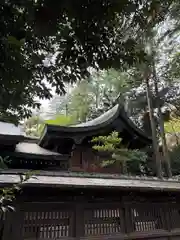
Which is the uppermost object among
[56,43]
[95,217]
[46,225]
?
[56,43]

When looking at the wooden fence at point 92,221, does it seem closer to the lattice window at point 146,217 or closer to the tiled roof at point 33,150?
the lattice window at point 146,217

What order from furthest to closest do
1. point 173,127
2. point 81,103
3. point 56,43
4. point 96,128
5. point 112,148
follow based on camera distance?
point 81,103
point 173,127
point 96,128
point 112,148
point 56,43

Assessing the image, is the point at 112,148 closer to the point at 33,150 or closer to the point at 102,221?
the point at 33,150

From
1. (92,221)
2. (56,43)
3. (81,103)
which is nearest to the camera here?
(56,43)

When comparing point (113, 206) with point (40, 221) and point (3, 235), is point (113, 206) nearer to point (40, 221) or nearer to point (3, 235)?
point (40, 221)

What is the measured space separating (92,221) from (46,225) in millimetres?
930

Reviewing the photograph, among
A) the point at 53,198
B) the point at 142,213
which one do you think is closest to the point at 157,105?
the point at 142,213

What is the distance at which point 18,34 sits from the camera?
1.97 metres

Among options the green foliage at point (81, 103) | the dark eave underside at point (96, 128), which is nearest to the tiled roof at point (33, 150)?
the dark eave underside at point (96, 128)

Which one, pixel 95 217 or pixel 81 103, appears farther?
pixel 81 103

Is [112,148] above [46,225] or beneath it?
above

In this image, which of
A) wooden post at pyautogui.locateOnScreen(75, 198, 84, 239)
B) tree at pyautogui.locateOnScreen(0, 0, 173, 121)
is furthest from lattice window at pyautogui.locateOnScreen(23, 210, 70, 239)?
tree at pyautogui.locateOnScreen(0, 0, 173, 121)

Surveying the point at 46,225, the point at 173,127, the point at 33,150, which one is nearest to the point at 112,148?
the point at 33,150

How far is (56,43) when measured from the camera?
2195 millimetres
